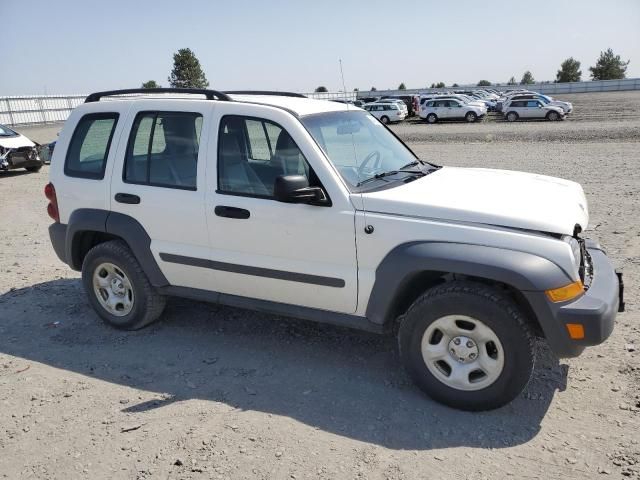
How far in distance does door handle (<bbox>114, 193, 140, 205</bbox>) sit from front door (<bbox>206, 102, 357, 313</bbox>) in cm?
75

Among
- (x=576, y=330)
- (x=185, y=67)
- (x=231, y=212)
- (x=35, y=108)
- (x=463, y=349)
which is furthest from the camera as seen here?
(x=185, y=67)

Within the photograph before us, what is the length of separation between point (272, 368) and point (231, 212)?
48.8 inches

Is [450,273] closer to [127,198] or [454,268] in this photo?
[454,268]

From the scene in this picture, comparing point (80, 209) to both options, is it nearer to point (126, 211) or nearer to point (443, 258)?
point (126, 211)

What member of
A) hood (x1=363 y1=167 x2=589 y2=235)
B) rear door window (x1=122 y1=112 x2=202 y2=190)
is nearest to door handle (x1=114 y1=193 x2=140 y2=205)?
rear door window (x1=122 y1=112 x2=202 y2=190)

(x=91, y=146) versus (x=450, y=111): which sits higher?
(x=91, y=146)

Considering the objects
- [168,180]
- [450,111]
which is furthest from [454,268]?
[450,111]

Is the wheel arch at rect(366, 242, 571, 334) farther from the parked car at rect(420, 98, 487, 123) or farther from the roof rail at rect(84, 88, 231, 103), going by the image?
the parked car at rect(420, 98, 487, 123)

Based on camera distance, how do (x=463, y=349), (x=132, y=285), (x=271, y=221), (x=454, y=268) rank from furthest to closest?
(x=132, y=285), (x=271, y=221), (x=463, y=349), (x=454, y=268)

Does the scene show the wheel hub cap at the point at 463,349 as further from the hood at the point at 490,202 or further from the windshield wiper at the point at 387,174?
the windshield wiper at the point at 387,174

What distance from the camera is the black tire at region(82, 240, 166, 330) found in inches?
191

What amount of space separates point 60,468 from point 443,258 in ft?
8.42

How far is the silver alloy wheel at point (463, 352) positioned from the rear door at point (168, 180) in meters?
1.88

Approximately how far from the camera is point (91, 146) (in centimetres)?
498
